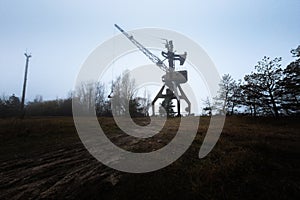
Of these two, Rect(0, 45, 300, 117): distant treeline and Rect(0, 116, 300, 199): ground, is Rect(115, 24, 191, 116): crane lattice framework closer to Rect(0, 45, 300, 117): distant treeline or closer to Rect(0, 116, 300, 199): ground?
Rect(0, 45, 300, 117): distant treeline

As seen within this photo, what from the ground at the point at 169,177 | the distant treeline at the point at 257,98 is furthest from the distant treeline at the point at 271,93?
the ground at the point at 169,177

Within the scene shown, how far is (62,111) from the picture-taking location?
4209cm

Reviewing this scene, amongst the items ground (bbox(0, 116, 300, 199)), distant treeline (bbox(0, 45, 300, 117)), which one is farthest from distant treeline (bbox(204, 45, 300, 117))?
ground (bbox(0, 116, 300, 199))

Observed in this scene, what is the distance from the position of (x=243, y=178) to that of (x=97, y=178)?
13.4 feet

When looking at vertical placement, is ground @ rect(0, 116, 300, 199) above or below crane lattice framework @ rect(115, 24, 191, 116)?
below

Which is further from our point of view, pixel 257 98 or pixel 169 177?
pixel 257 98

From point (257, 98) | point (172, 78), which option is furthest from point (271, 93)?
point (172, 78)

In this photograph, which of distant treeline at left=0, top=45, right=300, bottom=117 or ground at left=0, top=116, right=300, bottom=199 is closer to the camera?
ground at left=0, top=116, right=300, bottom=199

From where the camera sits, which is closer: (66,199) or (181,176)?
(66,199)

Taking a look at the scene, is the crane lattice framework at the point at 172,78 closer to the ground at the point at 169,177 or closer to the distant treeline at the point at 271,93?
the distant treeline at the point at 271,93

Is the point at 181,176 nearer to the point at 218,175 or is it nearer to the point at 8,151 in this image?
the point at 218,175

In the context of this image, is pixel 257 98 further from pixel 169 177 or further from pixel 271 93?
pixel 169 177

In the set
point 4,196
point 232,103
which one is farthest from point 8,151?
point 232,103

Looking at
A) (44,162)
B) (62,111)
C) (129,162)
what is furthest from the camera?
(62,111)
